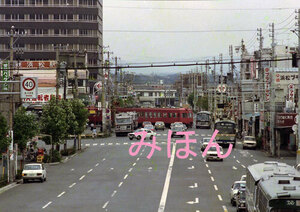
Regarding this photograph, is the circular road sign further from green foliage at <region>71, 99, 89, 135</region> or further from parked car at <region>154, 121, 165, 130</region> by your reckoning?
parked car at <region>154, 121, 165, 130</region>

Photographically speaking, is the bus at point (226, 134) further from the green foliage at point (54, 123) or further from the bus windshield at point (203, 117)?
the bus windshield at point (203, 117)

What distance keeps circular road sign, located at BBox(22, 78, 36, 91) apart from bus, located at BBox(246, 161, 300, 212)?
18.0 meters

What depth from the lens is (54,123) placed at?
62031 mm

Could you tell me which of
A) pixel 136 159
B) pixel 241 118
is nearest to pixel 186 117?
pixel 241 118

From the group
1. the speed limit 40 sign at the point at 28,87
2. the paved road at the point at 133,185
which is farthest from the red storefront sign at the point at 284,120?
the speed limit 40 sign at the point at 28,87

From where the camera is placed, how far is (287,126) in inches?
2714

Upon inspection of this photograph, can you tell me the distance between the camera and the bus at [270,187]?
18.3 meters

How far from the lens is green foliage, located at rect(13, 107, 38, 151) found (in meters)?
53.3

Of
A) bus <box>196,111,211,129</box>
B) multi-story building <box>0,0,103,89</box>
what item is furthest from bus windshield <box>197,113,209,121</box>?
multi-story building <box>0,0,103,89</box>

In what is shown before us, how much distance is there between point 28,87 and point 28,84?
22 centimetres

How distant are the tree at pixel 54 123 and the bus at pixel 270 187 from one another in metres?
37.6

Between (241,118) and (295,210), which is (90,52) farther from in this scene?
(295,210)

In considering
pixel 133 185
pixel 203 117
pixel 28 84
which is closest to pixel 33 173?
pixel 133 185

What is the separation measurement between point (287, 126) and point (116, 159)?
19.3 metres
